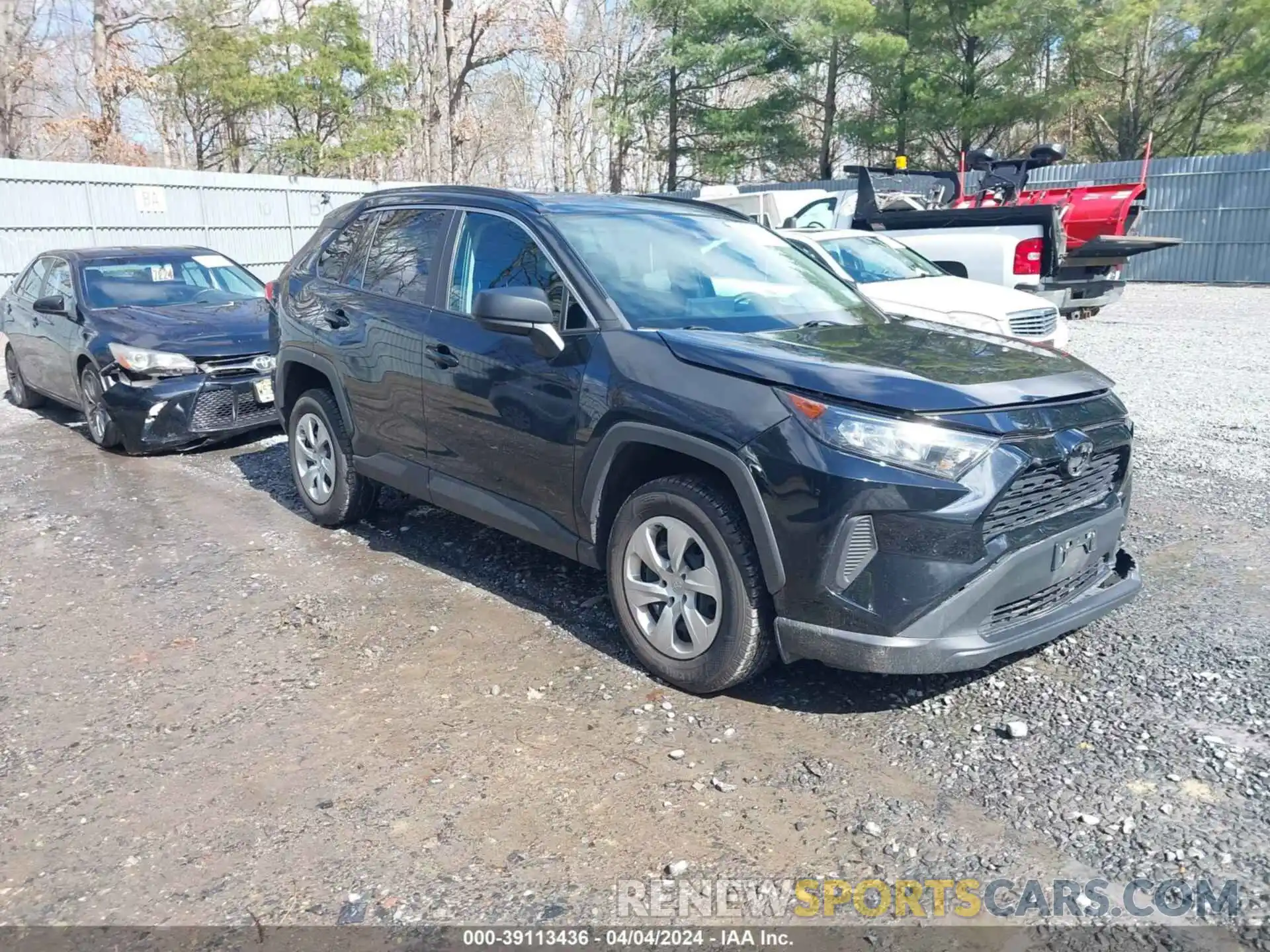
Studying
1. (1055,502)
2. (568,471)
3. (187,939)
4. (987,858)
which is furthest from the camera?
(568,471)

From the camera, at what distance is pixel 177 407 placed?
7516 mm

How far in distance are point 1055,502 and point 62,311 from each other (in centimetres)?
805

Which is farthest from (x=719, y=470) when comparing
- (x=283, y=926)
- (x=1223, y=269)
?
(x=1223, y=269)

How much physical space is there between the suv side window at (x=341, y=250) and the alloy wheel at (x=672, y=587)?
9.24 feet

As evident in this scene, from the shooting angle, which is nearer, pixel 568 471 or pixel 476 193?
pixel 568 471

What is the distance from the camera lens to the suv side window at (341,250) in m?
5.62

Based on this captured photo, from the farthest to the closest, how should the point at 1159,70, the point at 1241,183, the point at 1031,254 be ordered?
the point at 1159,70, the point at 1241,183, the point at 1031,254

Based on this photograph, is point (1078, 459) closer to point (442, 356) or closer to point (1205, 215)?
point (442, 356)

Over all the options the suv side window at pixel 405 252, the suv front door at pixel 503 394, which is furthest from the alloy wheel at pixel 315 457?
the suv front door at pixel 503 394

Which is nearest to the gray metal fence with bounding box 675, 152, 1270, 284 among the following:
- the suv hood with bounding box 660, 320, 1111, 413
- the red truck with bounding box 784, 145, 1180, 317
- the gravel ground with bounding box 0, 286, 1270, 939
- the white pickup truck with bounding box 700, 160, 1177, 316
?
the red truck with bounding box 784, 145, 1180, 317

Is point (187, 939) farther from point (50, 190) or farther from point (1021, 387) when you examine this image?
point (50, 190)

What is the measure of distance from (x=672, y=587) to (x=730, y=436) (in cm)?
66

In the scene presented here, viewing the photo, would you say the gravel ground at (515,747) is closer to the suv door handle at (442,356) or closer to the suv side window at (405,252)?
the suv door handle at (442,356)

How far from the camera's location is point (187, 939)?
101 inches
